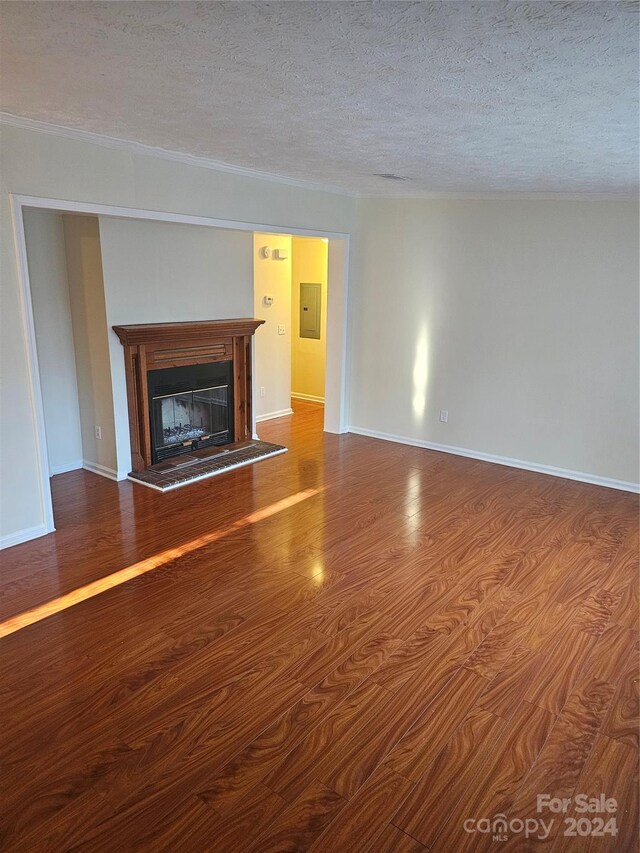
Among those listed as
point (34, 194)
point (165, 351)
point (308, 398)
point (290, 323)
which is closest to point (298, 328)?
point (290, 323)

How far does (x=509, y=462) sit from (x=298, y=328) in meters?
3.62

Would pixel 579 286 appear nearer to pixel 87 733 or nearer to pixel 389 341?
pixel 389 341

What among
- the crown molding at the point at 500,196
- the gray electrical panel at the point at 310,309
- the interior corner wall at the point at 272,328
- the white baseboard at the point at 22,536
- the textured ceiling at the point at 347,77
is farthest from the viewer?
the gray electrical panel at the point at 310,309

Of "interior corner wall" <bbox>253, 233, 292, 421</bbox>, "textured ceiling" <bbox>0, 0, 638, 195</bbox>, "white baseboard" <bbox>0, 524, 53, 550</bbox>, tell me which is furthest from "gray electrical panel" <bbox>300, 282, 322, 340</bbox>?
"white baseboard" <bbox>0, 524, 53, 550</bbox>

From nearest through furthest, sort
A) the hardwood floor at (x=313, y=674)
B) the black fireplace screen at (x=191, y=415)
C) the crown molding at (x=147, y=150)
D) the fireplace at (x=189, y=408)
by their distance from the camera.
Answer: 1. the hardwood floor at (x=313, y=674)
2. the crown molding at (x=147, y=150)
3. the fireplace at (x=189, y=408)
4. the black fireplace screen at (x=191, y=415)

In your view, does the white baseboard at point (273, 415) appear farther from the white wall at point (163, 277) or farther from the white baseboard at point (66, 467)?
the white baseboard at point (66, 467)

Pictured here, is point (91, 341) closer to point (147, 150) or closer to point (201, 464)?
point (201, 464)

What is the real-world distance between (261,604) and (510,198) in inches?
160

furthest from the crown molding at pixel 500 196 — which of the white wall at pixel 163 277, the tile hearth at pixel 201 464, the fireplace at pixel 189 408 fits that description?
the tile hearth at pixel 201 464

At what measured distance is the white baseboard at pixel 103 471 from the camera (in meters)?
4.98

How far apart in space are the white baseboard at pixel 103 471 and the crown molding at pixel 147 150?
8.45ft

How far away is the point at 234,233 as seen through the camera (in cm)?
552

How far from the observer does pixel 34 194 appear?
3434 mm

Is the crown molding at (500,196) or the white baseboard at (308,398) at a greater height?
the crown molding at (500,196)
